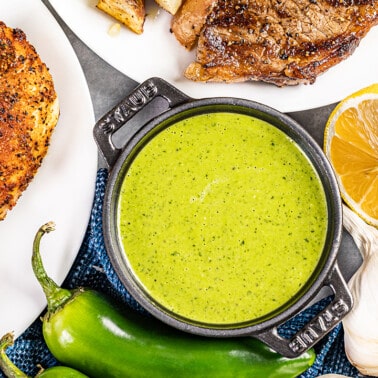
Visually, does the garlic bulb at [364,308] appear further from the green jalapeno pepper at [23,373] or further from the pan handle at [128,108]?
the green jalapeno pepper at [23,373]

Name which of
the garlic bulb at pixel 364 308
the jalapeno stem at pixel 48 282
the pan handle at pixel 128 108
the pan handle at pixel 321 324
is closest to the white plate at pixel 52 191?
the jalapeno stem at pixel 48 282

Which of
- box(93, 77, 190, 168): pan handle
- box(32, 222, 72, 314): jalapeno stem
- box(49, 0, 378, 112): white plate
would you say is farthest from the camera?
box(49, 0, 378, 112): white plate

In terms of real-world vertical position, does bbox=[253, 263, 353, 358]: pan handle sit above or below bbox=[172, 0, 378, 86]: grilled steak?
below

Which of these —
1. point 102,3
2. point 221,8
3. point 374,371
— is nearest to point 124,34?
point 102,3

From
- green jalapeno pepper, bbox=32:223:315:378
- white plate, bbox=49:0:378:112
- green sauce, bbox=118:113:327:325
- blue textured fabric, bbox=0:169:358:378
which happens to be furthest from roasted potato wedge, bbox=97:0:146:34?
green jalapeno pepper, bbox=32:223:315:378

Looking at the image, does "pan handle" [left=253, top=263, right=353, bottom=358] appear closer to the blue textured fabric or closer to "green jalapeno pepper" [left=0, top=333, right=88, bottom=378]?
the blue textured fabric

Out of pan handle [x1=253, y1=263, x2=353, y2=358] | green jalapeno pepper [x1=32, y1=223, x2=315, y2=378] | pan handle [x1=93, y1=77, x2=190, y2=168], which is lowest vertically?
green jalapeno pepper [x1=32, y1=223, x2=315, y2=378]
